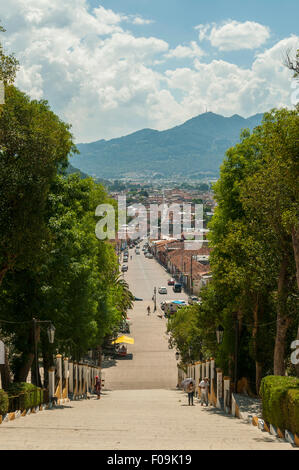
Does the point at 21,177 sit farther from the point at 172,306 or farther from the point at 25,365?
the point at 172,306

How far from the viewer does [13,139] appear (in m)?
13.3

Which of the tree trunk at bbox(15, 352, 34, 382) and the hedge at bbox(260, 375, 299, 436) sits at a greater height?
the hedge at bbox(260, 375, 299, 436)

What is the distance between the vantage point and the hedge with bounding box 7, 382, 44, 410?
1414cm

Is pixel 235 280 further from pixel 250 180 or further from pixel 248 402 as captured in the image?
pixel 248 402

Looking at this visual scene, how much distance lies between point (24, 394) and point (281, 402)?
6797mm

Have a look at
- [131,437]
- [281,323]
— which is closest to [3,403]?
[131,437]

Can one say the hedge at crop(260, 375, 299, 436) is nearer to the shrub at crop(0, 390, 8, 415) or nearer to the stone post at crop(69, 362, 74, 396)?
the shrub at crop(0, 390, 8, 415)

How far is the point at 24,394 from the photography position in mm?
14297

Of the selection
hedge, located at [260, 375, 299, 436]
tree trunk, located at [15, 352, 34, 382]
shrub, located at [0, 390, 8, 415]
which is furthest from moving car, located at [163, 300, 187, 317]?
hedge, located at [260, 375, 299, 436]

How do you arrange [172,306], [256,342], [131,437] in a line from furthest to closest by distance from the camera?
[172,306] → [256,342] → [131,437]

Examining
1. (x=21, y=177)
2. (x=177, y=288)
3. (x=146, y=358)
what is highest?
(x=21, y=177)

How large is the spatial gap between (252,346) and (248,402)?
233 centimetres

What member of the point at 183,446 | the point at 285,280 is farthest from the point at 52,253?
the point at 183,446

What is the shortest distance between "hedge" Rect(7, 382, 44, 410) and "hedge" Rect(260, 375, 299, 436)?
19.7ft
